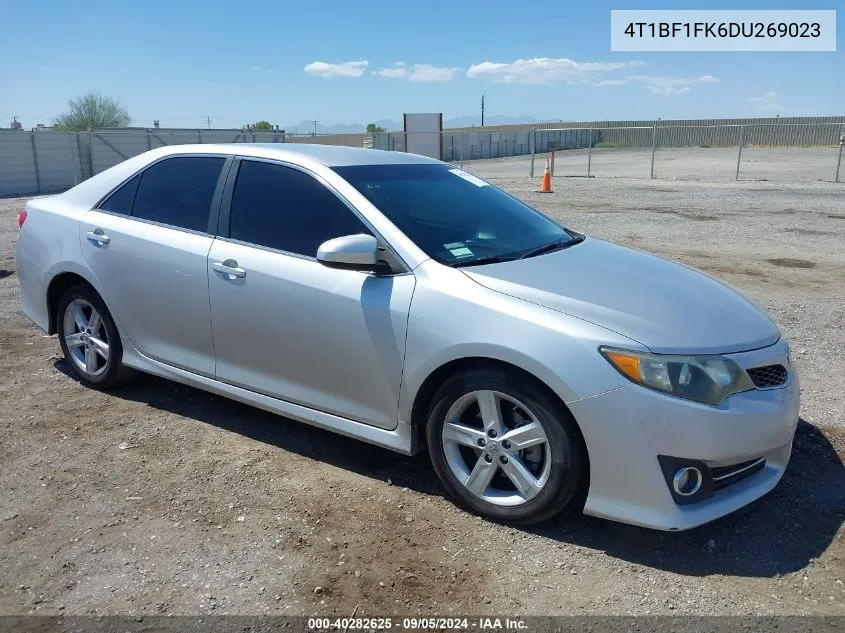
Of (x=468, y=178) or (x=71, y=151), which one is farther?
(x=71, y=151)

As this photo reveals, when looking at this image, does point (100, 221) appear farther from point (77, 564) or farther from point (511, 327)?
point (511, 327)

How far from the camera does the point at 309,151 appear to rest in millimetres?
4227

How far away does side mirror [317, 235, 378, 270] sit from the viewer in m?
3.33

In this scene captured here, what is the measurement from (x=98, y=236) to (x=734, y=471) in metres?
3.89

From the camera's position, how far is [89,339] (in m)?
4.79

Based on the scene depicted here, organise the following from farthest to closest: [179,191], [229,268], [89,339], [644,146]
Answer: [644,146] < [89,339] < [179,191] < [229,268]

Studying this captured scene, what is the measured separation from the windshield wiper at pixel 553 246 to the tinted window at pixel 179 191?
1873 mm

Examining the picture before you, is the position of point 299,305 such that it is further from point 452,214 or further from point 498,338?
point 498,338

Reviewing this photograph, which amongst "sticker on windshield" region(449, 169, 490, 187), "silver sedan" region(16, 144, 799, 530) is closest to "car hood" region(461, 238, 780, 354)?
"silver sedan" region(16, 144, 799, 530)

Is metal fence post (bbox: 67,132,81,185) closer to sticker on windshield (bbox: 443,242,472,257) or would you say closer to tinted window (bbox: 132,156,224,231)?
tinted window (bbox: 132,156,224,231)

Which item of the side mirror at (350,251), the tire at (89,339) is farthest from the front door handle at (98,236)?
the side mirror at (350,251)

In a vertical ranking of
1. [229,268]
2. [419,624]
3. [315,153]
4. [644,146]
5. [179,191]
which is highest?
[315,153]

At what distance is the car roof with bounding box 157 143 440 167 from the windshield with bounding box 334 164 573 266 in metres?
0.10

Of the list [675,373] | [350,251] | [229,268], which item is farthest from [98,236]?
[675,373]
